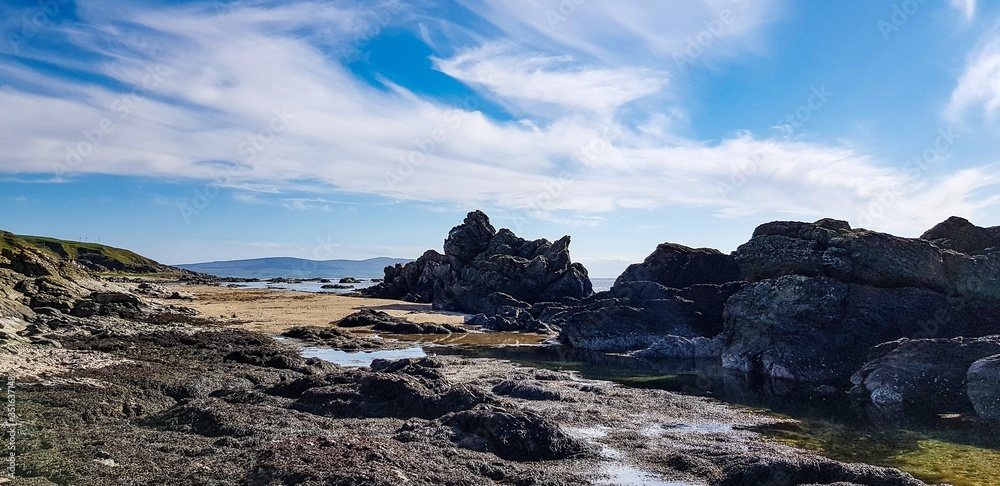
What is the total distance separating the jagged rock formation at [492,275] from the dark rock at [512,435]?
126 feet

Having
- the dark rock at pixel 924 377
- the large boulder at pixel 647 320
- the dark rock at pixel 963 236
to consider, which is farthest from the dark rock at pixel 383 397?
the dark rock at pixel 963 236

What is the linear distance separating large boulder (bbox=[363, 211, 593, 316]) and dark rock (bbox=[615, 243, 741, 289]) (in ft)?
41.8

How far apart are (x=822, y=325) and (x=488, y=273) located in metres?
42.9

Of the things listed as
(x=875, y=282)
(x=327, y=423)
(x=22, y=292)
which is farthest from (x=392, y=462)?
(x=22, y=292)

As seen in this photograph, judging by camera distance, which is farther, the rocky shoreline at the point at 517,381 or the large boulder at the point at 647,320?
the large boulder at the point at 647,320

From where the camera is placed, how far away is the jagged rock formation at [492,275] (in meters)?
66.9

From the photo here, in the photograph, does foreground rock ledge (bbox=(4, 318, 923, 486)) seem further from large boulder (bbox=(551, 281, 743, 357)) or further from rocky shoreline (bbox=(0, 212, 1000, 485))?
large boulder (bbox=(551, 281, 743, 357))

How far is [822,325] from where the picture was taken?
1268 inches

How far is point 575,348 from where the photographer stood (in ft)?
140

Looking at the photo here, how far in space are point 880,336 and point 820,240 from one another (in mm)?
7054

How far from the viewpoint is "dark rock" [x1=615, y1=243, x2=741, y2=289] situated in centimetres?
5447

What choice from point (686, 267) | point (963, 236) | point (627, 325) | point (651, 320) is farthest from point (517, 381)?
point (686, 267)

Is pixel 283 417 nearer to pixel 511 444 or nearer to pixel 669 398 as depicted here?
pixel 511 444

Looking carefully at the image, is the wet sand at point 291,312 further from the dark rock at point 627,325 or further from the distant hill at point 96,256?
the distant hill at point 96,256
